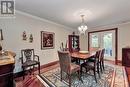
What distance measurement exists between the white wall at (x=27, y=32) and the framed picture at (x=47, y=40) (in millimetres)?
162

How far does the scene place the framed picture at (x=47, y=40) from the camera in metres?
4.71

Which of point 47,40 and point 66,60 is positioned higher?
point 47,40

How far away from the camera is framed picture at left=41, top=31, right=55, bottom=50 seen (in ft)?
15.4

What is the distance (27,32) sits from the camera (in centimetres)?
402

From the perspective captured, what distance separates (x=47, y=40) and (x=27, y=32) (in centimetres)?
114

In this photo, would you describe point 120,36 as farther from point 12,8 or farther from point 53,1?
point 12,8

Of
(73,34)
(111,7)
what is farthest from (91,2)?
(73,34)

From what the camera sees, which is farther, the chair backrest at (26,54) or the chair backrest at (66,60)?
the chair backrest at (26,54)

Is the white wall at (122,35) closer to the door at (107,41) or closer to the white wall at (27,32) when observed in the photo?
the door at (107,41)

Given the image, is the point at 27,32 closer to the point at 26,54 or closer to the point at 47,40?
the point at 26,54

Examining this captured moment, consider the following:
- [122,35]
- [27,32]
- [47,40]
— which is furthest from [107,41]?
[27,32]

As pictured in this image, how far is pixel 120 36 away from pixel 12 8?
5301 millimetres

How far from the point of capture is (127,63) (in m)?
4.71

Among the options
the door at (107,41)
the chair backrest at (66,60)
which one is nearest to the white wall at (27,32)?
the chair backrest at (66,60)
